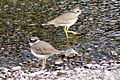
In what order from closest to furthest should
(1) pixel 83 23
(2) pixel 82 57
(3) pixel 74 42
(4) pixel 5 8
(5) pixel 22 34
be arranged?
(2) pixel 82 57, (3) pixel 74 42, (5) pixel 22 34, (1) pixel 83 23, (4) pixel 5 8

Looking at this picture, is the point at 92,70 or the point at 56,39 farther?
the point at 56,39

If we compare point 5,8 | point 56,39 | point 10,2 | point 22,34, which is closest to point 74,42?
point 56,39

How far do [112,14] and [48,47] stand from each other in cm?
383

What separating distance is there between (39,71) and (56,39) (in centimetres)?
189

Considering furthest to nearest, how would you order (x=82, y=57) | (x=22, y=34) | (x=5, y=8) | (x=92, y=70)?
(x=5, y=8) → (x=22, y=34) → (x=82, y=57) → (x=92, y=70)

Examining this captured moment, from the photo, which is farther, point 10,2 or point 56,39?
point 10,2

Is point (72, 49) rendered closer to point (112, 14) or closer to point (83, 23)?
point (83, 23)

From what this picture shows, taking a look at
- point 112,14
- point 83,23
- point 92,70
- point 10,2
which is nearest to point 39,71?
point 92,70

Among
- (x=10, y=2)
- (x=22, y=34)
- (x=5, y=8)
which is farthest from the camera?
(x=10, y=2)

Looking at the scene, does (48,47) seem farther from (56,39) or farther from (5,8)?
(5,8)

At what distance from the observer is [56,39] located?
8.95 meters

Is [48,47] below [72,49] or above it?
above

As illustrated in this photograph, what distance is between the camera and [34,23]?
33.6 feet

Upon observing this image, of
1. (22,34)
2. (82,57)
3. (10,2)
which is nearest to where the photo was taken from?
(82,57)
